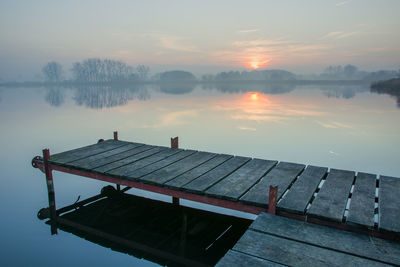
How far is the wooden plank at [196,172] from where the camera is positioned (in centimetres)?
585

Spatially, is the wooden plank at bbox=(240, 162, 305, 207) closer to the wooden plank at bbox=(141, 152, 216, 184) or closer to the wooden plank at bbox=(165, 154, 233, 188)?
the wooden plank at bbox=(165, 154, 233, 188)

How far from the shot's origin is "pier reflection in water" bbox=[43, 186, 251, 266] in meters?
6.67

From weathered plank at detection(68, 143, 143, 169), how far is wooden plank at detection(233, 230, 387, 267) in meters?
4.80

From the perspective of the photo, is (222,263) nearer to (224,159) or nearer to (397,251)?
(397,251)

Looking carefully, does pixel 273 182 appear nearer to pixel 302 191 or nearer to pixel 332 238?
pixel 302 191

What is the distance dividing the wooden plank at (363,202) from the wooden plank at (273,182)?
1.20m

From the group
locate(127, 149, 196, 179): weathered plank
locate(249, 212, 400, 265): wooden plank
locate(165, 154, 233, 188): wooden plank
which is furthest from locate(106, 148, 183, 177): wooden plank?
locate(249, 212, 400, 265): wooden plank

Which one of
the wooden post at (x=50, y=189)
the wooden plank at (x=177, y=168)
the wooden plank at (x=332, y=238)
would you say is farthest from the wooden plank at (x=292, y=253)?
the wooden post at (x=50, y=189)

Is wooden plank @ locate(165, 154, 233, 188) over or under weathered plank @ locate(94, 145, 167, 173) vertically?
under

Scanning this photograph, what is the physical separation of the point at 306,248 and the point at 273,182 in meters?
2.25

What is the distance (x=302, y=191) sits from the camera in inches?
209

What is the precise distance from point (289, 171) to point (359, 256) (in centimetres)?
309

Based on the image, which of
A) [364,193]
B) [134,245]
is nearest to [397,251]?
[364,193]

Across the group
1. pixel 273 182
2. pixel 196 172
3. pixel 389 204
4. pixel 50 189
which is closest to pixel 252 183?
pixel 273 182
